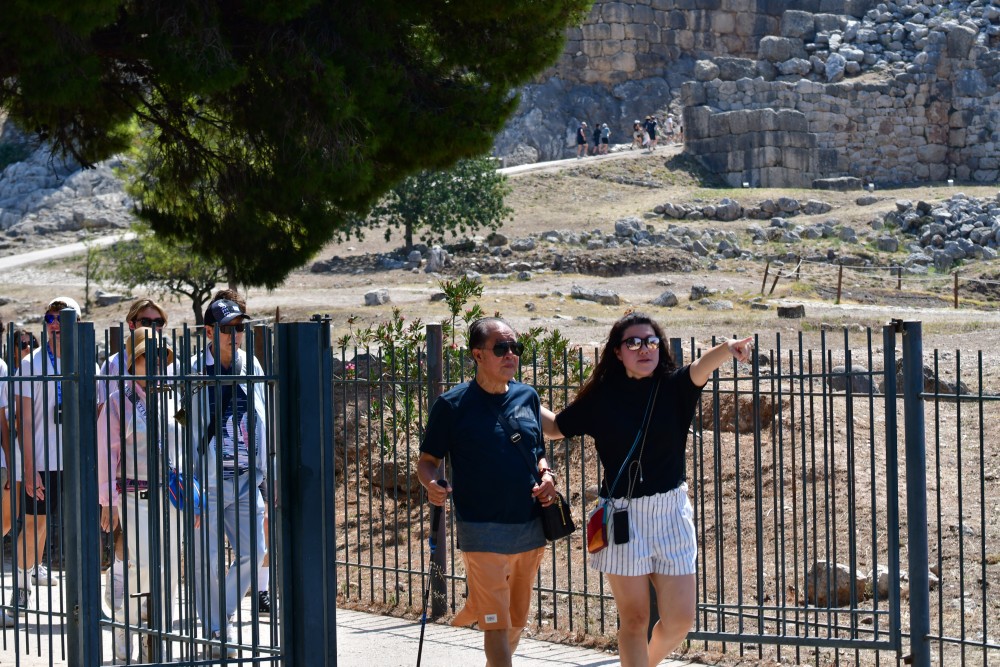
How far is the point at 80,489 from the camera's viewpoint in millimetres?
5355

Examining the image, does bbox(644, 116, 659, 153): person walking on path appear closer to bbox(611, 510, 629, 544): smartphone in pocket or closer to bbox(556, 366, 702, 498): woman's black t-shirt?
bbox(556, 366, 702, 498): woman's black t-shirt

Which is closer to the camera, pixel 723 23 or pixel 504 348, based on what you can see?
pixel 504 348

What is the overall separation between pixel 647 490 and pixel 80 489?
2.21 metres

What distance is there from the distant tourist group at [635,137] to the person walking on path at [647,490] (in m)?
39.4

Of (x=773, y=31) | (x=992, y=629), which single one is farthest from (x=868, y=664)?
(x=773, y=31)

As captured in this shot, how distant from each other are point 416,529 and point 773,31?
51480 millimetres

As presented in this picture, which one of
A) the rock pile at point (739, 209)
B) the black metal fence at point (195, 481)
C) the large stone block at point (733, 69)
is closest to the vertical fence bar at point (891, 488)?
the black metal fence at point (195, 481)

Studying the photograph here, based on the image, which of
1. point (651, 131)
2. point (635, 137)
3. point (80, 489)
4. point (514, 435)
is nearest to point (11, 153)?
point (635, 137)

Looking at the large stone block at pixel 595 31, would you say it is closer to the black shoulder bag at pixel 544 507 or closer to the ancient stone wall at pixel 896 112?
the ancient stone wall at pixel 896 112

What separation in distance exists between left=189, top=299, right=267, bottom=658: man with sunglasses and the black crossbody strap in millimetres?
870

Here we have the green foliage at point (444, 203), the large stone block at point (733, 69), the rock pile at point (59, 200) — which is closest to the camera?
the green foliage at point (444, 203)

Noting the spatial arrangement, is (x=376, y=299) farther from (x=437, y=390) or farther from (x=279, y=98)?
(x=437, y=390)

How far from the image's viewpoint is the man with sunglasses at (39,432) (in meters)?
5.71

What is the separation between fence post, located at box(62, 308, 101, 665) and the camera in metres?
5.32
